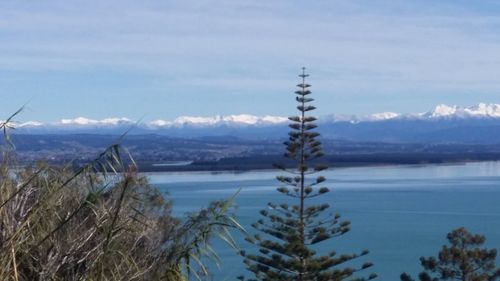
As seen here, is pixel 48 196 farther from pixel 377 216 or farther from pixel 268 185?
pixel 268 185

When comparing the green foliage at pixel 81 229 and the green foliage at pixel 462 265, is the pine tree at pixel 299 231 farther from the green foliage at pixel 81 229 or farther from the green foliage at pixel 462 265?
the green foliage at pixel 81 229

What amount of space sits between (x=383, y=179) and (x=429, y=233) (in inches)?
1483

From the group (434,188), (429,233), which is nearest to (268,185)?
(434,188)

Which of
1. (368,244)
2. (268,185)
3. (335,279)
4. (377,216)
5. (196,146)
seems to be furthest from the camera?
(196,146)

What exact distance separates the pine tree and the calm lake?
0.95 meters

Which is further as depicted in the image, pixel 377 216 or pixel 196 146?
pixel 196 146

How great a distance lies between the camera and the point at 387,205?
48.2 metres

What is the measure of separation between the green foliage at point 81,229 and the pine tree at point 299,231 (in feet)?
45.4

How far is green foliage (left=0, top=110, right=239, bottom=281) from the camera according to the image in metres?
2.79

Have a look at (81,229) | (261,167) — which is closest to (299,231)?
(81,229)

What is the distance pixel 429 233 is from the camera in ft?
118

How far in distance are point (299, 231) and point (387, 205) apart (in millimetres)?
30990

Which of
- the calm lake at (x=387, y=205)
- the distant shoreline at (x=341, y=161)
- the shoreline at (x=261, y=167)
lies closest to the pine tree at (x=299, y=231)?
the calm lake at (x=387, y=205)

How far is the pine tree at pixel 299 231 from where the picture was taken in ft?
56.8
